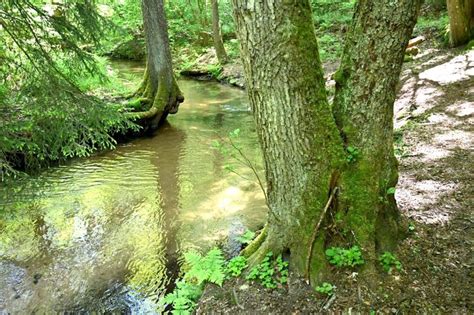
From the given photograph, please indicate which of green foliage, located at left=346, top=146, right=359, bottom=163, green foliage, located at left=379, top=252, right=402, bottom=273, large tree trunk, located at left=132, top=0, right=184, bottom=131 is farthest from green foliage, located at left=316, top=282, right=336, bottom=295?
large tree trunk, located at left=132, top=0, right=184, bottom=131

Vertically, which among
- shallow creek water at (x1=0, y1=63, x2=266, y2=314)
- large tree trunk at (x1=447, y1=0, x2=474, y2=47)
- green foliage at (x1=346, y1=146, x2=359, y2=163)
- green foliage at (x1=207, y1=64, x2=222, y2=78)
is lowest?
shallow creek water at (x1=0, y1=63, x2=266, y2=314)

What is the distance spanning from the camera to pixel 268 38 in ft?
8.71

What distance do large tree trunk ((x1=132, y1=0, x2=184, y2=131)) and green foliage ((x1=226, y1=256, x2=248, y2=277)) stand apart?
6529 millimetres

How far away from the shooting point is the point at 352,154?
304 cm

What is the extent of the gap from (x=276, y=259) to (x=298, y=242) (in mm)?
268

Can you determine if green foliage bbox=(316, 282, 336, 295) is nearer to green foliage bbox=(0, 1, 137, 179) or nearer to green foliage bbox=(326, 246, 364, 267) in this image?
green foliage bbox=(326, 246, 364, 267)

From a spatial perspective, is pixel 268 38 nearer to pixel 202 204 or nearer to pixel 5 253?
pixel 202 204

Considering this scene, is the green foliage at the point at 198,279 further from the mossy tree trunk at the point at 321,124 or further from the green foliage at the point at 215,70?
the green foliage at the point at 215,70

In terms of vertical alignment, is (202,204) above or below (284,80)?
below

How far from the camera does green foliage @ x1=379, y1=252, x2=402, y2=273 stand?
10.2 feet

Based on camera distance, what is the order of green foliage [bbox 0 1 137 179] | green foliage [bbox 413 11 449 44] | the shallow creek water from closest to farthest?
the shallow creek water
green foliage [bbox 0 1 137 179]
green foliage [bbox 413 11 449 44]

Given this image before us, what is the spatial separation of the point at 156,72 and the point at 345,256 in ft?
26.3

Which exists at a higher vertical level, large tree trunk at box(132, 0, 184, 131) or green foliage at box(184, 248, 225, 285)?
large tree trunk at box(132, 0, 184, 131)

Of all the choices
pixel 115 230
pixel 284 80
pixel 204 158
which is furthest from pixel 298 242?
pixel 204 158
